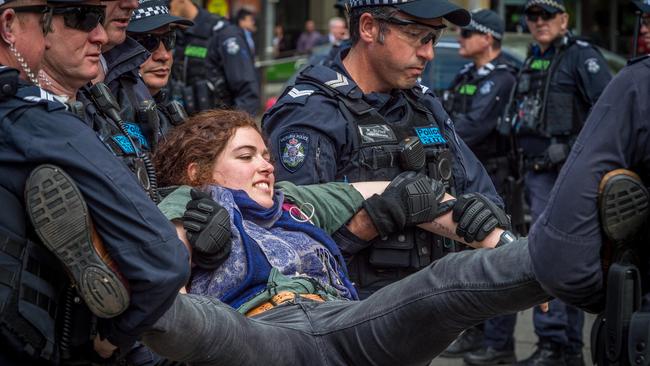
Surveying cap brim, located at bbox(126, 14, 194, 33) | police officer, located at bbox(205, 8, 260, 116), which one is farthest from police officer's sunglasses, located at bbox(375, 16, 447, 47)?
police officer, located at bbox(205, 8, 260, 116)

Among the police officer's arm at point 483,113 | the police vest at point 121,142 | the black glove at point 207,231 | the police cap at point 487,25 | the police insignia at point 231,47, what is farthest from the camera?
the police insignia at point 231,47

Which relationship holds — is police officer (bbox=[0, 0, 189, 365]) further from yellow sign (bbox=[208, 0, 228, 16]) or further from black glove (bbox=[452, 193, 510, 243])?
yellow sign (bbox=[208, 0, 228, 16])

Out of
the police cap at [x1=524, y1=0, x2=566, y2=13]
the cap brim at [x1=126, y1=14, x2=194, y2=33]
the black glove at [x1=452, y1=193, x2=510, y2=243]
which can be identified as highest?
the cap brim at [x1=126, y1=14, x2=194, y2=33]

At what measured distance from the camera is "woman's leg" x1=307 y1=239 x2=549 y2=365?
3334 millimetres

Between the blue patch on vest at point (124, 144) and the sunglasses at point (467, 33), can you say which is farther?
the sunglasses at point (467, 33)

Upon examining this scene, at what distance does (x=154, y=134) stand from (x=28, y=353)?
1872 mm

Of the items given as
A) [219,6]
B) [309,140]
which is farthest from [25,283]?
[219,6]

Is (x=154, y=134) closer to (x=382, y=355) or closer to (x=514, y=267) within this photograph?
(x=382, y=355)

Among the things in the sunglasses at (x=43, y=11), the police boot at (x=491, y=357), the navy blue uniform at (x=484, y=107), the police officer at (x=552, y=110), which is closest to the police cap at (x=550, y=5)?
the police officer at (x=552, y=110)

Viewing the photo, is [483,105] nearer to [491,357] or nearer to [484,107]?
[484,107]

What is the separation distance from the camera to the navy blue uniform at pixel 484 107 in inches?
324

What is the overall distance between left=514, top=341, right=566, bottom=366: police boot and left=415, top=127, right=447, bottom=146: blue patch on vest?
2883 mm

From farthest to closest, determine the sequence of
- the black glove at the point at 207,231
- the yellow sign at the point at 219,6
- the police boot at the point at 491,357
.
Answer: the yellow sign at the point at 219,6
the police boot at the point at 491,357
the black glove at the point at 207,231

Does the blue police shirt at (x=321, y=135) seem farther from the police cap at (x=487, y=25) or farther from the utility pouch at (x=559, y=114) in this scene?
the police cap at (x=487, y=25)
